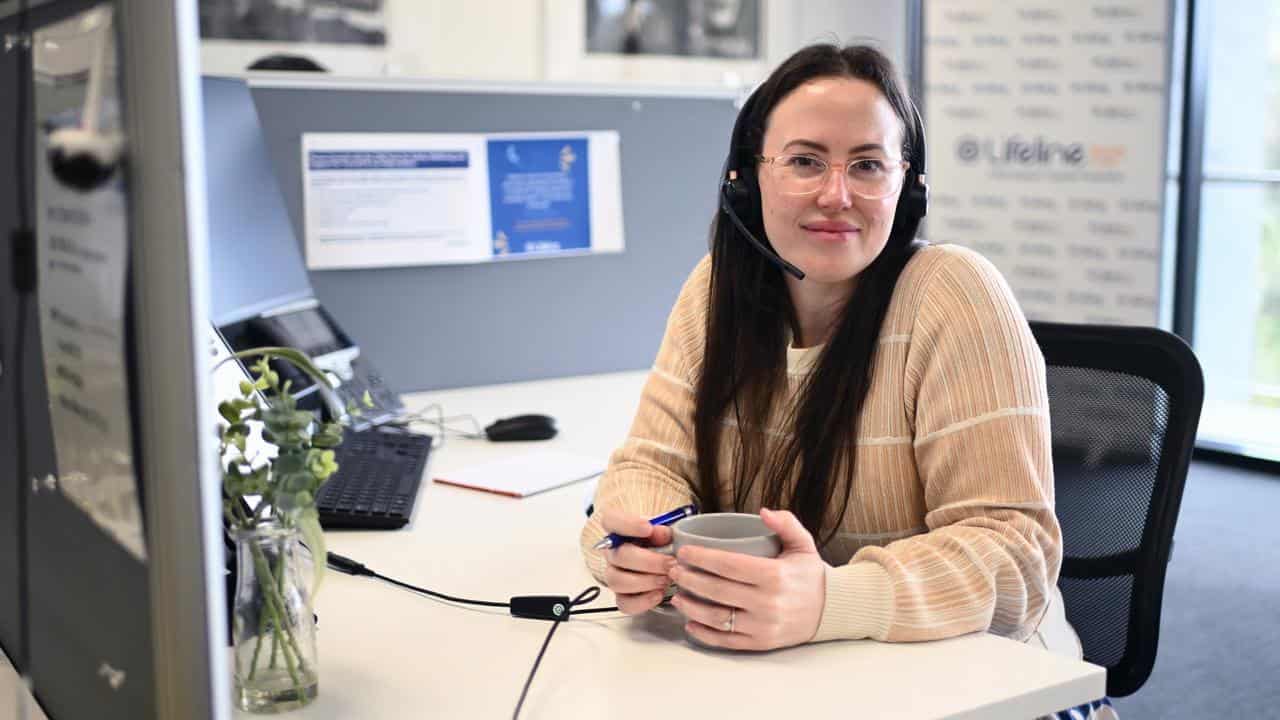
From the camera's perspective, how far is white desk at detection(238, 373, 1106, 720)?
855 millimetres

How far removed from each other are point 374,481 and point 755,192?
1.88 feet

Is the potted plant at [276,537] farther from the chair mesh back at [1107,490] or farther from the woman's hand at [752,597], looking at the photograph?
the chair mesh back at [1107,490]

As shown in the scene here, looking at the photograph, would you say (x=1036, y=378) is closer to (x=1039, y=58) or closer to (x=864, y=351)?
(x=864, y=351)

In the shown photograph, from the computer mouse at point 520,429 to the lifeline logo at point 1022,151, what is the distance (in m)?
2.89

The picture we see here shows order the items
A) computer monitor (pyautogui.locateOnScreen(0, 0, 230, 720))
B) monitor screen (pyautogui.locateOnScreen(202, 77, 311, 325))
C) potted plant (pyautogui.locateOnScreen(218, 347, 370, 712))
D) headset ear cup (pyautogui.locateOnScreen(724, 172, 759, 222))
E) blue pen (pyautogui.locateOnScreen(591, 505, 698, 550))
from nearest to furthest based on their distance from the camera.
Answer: computer monitor (pyautogui.locateOnScreen(0, 0, 230, 720)), potted plant (pyautogui.locateOnScreen(218, 347, 370, 712)), blue pen (pyautogui.locateOnScreen(591, 505, 698, 550)), headset ear cup (pyautogui.locateOnScreen(724, 172, 759, 222)), monitor screen (pyautogui.locateOnScreen(202, 77, 311, 325))

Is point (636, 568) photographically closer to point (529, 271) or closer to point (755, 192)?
point (755, 192)

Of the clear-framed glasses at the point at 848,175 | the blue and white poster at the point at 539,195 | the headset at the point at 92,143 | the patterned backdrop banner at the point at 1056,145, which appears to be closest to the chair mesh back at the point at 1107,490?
the clear-framed glasses at the point at 848,175

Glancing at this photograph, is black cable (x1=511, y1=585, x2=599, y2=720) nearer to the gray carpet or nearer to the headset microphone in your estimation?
the headset microphone

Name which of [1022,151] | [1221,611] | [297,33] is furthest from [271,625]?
[1022,151]

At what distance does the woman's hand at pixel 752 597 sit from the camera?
0.93 meters

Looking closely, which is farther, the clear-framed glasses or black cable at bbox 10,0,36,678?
the clear-framed glasses

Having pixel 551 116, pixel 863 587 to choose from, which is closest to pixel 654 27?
pixel 551 116

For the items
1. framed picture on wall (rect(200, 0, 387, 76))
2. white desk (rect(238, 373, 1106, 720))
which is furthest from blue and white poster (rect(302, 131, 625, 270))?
framed picture on wall (rect(200, 0, 387, 76))

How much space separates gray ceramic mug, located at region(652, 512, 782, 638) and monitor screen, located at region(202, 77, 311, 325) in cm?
88
